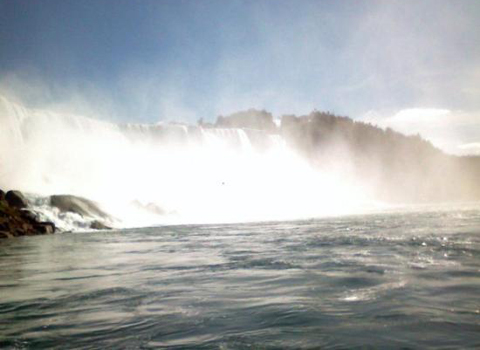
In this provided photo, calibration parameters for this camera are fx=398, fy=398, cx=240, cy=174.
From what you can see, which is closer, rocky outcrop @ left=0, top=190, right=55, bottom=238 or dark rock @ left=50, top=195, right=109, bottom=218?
rocky outcrop @ left=0, top=190, right=55, bottom=238

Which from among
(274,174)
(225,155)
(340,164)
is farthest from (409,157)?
(225,155)

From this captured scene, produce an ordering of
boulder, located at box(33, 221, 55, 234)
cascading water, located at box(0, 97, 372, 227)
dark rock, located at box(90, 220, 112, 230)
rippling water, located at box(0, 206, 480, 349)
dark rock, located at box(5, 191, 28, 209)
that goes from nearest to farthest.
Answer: rippling water, located at box(0, 206, 480, 349)
boulder, located at box(33, 221, 55, 234)
dark rock, located at box(5, 191, 28, 209)
dark rock, located at box(90, 220, 112, 230)
cascading water, located at box(0, 97, 372, 227)

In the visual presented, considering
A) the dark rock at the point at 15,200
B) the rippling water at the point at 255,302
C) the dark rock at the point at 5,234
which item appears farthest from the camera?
the dark rock at the point at 15,200

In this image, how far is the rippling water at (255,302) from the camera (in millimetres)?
3748

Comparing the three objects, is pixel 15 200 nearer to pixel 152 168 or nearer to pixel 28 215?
pixel 28 215

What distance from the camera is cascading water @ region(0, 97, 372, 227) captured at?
34.2m

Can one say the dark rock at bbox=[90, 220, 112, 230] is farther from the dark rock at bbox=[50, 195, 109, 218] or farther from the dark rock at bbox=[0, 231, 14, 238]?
the dark rock at bbox=[0, 231, 14, 238]

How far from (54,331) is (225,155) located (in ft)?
157

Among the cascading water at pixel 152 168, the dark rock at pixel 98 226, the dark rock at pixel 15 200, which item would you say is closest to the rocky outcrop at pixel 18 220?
the dark rock at pixel 15 200

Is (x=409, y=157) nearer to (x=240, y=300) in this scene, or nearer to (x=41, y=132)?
(x=41, y=132)

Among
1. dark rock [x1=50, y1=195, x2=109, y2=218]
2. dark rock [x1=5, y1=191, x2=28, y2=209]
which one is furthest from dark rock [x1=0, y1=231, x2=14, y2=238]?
dark rock [x1=50, y1=195, x2=109, y2=218]

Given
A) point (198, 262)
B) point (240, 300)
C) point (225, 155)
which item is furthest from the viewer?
point (225, 155)

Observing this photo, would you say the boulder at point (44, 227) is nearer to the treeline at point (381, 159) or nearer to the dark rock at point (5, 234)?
the dark rock at point (5, 234)

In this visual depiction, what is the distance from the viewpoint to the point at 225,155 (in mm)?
51906
